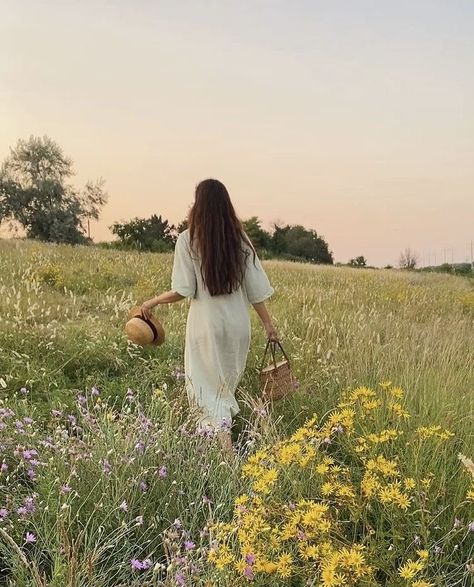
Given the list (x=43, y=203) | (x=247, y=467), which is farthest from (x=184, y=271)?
(x=43, y=203)

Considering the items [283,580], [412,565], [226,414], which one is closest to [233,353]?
[226,414]

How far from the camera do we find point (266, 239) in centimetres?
6025

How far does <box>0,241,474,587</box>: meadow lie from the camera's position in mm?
2314

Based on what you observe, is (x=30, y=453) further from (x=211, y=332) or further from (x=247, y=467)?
(x=211, y=332)

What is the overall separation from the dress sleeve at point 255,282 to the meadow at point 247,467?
794 mm

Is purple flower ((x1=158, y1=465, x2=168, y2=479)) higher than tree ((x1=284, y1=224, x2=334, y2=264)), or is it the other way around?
tree ((x1=284, y1=224, x2=334, y2=264))

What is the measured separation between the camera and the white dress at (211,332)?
4.59 m

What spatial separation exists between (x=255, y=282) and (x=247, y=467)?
2.45 metres

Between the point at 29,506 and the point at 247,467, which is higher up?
the point at 247,467

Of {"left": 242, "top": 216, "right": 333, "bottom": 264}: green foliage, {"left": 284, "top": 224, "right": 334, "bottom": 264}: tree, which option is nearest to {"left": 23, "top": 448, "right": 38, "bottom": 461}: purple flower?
{"left": 242, "top": 216, "right": 333, "bottom": 264}: green foliage

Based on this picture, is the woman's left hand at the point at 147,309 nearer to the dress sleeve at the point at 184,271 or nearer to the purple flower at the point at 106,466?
the dress sleeve at the point at 184,271

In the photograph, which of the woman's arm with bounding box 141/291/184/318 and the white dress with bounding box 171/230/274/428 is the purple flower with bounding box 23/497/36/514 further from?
the woman's arm with bounding box 141/291/184/318

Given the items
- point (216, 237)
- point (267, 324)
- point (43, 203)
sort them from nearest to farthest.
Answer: point (216, 237) < point (267, 324) < point (43, 203)

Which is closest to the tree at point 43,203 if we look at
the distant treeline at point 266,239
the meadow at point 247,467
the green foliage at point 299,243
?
the distant treeline at point 266,239
